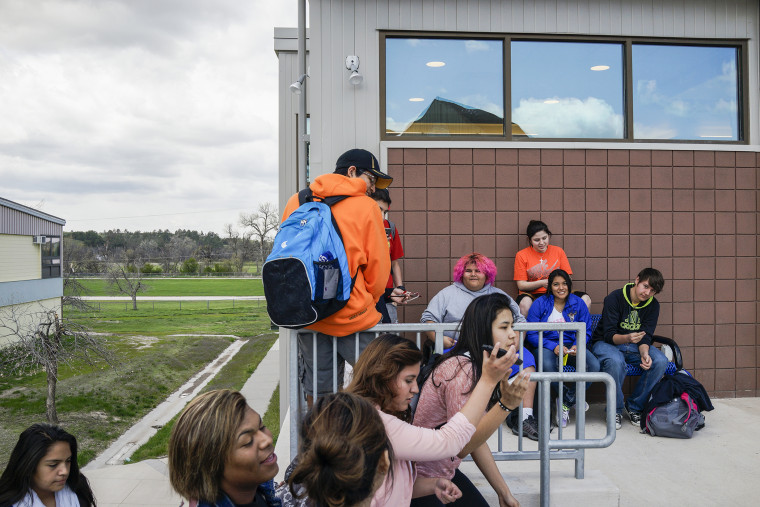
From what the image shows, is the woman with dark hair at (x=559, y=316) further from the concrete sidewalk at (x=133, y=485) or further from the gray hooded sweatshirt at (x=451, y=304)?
the concrete sidewalk at (x=133, y=485)

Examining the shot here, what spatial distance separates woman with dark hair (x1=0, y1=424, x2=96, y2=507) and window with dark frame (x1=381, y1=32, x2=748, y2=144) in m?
3.77

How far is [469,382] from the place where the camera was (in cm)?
235

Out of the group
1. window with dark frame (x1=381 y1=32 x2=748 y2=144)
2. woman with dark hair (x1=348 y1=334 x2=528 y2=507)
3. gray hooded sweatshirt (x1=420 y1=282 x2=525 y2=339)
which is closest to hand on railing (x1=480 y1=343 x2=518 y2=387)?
woman with dark hair (x1=348 y1=334 x2=528 y2=507)

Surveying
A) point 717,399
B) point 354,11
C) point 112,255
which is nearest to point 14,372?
point 354,11

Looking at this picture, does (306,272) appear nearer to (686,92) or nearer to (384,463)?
(384,463)

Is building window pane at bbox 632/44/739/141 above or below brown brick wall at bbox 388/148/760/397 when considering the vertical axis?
above

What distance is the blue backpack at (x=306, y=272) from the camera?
2633 mm

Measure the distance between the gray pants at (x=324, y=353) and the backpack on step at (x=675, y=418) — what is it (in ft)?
8.07

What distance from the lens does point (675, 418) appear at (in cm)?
409

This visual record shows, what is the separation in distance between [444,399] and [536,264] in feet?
9.47

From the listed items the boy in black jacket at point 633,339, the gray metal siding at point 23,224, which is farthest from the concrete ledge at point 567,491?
the gray metal siding at point 23,224

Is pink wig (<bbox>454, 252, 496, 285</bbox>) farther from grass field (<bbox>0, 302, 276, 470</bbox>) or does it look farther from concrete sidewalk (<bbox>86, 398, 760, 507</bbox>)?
grass field (<bbox>0, 302, 276, 470</bbox>)

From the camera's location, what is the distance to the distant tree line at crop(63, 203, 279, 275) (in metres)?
56.6

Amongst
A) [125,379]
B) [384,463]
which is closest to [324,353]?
[384,463]
